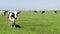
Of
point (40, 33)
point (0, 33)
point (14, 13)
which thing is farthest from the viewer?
point (14, 13)

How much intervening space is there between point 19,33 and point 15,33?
0.41 metres

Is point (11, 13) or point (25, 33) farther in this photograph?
point (11, 13)

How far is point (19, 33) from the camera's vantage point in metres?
18.1

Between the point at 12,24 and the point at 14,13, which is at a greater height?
the point at 14,13

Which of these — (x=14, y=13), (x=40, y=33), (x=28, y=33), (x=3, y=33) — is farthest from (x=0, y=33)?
(x=14, y=13)

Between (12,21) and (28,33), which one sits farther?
(12,21)

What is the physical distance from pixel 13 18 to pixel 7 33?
550cm

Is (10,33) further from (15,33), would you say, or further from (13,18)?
(13,18)

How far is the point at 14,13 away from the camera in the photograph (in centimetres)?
2297

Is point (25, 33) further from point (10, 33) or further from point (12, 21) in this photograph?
point (12, 21)

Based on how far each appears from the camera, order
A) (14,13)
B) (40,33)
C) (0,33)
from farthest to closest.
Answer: (14,13) → (40,33) → (0,33)

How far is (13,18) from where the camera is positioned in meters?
23.2

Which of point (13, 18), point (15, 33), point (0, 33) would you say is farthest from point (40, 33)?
point (13, 18)

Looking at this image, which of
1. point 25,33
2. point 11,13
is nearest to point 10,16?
point 11,13
